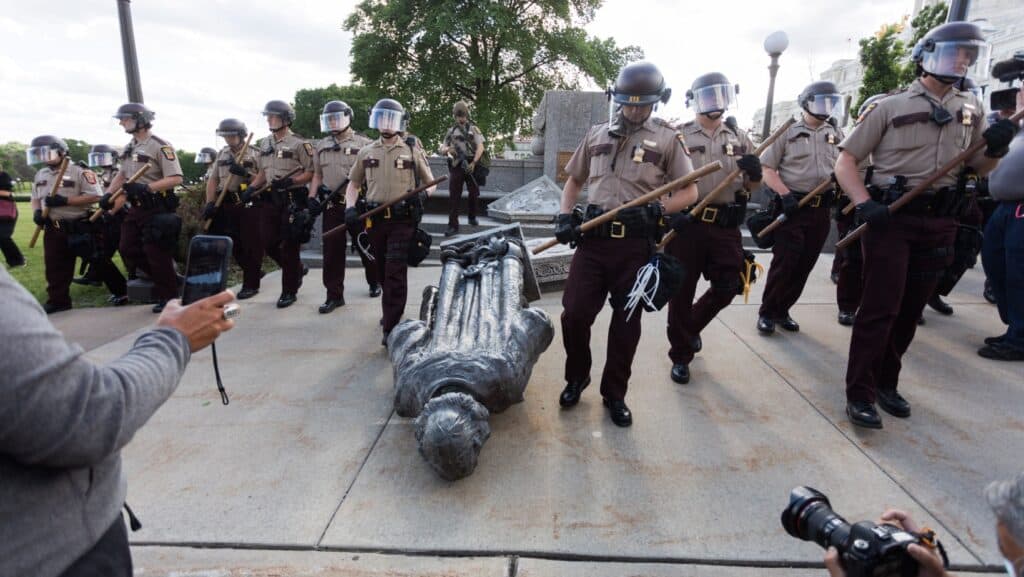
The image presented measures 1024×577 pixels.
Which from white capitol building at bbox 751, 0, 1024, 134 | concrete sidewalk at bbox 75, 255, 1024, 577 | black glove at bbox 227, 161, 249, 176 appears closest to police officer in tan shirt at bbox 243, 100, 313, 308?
black glove at bbox 227, 161, 249, 176

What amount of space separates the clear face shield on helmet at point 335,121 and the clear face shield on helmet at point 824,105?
4.60m

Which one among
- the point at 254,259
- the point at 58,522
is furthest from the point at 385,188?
the point at 58,522

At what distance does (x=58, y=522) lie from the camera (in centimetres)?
103

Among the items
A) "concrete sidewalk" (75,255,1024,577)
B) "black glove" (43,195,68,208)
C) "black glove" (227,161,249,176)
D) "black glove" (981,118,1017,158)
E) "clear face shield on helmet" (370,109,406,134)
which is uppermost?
"clear face shield on helmet" (370,109,406,134)

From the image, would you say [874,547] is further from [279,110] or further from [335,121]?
[279,110]

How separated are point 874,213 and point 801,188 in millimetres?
2159

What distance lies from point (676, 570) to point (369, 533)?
125cm

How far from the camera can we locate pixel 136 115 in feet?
19.5

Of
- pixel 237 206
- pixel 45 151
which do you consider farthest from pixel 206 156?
pixel 237 206

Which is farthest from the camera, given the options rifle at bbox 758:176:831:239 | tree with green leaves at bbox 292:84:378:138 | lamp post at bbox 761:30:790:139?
tree with green leaves at bbox 292:84:378:138

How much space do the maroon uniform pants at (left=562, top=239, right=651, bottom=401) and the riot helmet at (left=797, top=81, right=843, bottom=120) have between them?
2.91 metres

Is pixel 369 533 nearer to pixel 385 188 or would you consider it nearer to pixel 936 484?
pixel 936 484

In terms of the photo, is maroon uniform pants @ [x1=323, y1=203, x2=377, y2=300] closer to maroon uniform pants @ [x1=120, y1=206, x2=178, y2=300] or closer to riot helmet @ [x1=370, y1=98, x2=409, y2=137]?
riot helmet @ [x1=370, y1=98, x2=409, y2=137]

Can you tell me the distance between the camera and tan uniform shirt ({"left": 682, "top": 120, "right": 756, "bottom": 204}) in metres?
4.29
